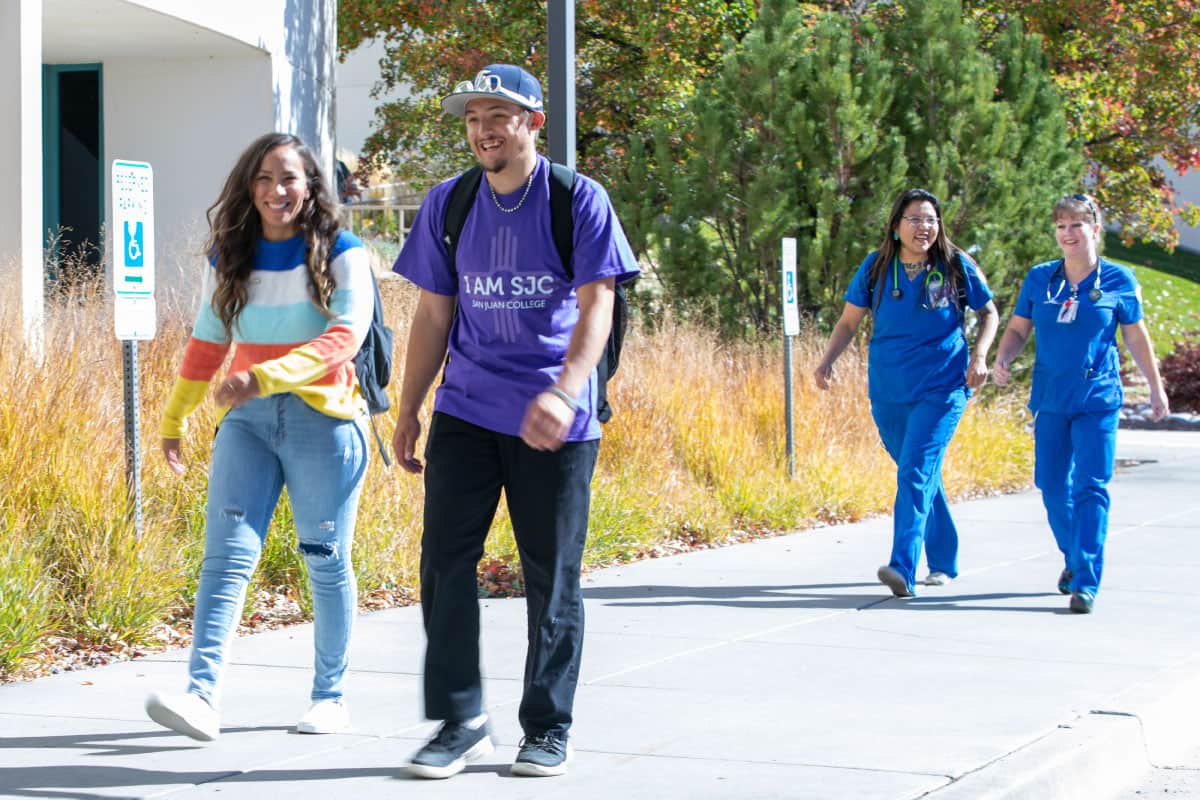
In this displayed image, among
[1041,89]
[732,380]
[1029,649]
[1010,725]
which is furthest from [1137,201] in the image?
[1010,725]

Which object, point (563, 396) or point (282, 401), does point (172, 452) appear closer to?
point (282, 401)

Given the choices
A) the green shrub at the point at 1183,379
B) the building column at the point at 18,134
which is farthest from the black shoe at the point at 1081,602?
the green shrub at the point at 1183,379

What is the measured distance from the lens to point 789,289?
10.9 metres

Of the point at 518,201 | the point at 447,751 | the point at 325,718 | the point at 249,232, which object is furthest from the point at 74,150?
the point at 447,751

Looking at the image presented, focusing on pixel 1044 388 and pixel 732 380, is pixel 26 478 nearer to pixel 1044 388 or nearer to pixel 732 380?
pixel 1044 388

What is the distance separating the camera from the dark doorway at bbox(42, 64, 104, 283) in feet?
49.3

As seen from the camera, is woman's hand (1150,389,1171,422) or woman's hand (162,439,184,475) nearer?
woman's hand (162,439,184,475)

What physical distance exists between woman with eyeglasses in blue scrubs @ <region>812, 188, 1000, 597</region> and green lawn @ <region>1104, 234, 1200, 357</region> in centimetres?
1817

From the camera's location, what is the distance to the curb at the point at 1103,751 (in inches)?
182

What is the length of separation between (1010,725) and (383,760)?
1.95 m

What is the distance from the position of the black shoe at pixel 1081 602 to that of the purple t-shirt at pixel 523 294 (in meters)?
3.68

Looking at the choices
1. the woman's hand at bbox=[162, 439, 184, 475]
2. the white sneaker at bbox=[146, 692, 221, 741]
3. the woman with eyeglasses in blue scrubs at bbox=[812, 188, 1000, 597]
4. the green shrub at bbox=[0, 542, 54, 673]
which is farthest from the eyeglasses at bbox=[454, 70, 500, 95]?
the woman with eyeglasses in blue scrubs at bbox=[812, 188, 1000, 597]

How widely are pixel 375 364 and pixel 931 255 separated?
3.70m

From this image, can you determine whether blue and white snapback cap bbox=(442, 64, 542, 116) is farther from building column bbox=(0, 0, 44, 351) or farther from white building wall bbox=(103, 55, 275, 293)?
white building wall bbox=(103, 55, 275, 293)
